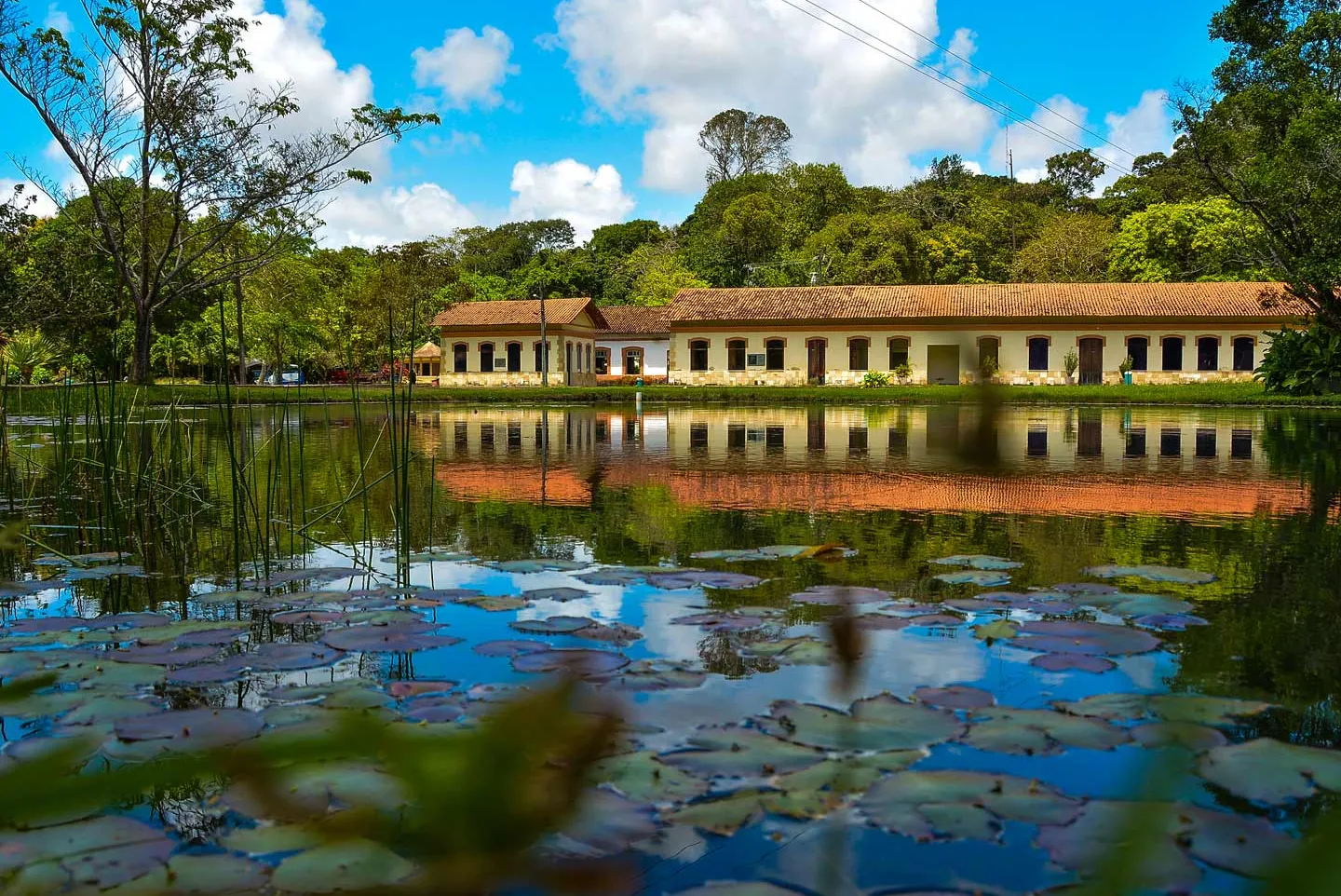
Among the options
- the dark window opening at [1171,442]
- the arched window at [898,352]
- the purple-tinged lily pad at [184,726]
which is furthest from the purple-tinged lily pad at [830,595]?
the arched window at [898,352]

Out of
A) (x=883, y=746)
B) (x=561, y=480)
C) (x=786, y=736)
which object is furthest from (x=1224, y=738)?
(x=561, y=480)

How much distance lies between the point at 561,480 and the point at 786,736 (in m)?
7.12

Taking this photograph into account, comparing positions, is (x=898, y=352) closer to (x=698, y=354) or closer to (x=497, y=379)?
(x=698, y=354)

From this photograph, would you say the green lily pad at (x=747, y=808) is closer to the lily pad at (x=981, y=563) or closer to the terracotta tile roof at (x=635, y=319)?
the lily pad at (x=981, y=563)

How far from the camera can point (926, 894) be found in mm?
1908

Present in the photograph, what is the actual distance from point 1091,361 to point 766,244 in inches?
738

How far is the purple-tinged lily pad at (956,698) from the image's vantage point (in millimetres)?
2986

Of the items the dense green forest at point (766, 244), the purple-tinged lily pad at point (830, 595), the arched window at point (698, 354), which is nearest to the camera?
the purple-tinged lily pad at point (830, 595)

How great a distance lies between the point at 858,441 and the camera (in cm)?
1495

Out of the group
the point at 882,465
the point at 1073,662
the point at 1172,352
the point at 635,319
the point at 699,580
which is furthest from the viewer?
the point at 635,319

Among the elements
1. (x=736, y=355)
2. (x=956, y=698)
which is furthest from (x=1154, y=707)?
(x=736, y=355)

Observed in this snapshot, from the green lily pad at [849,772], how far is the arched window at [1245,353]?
41.2m

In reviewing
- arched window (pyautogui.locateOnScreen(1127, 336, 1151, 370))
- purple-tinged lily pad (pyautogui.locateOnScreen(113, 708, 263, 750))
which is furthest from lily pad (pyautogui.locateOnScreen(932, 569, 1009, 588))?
arched window (pyautogui.locateOnScreen(1127, 336, 1151, 370))

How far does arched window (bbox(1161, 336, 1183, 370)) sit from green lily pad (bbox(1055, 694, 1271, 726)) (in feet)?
131
